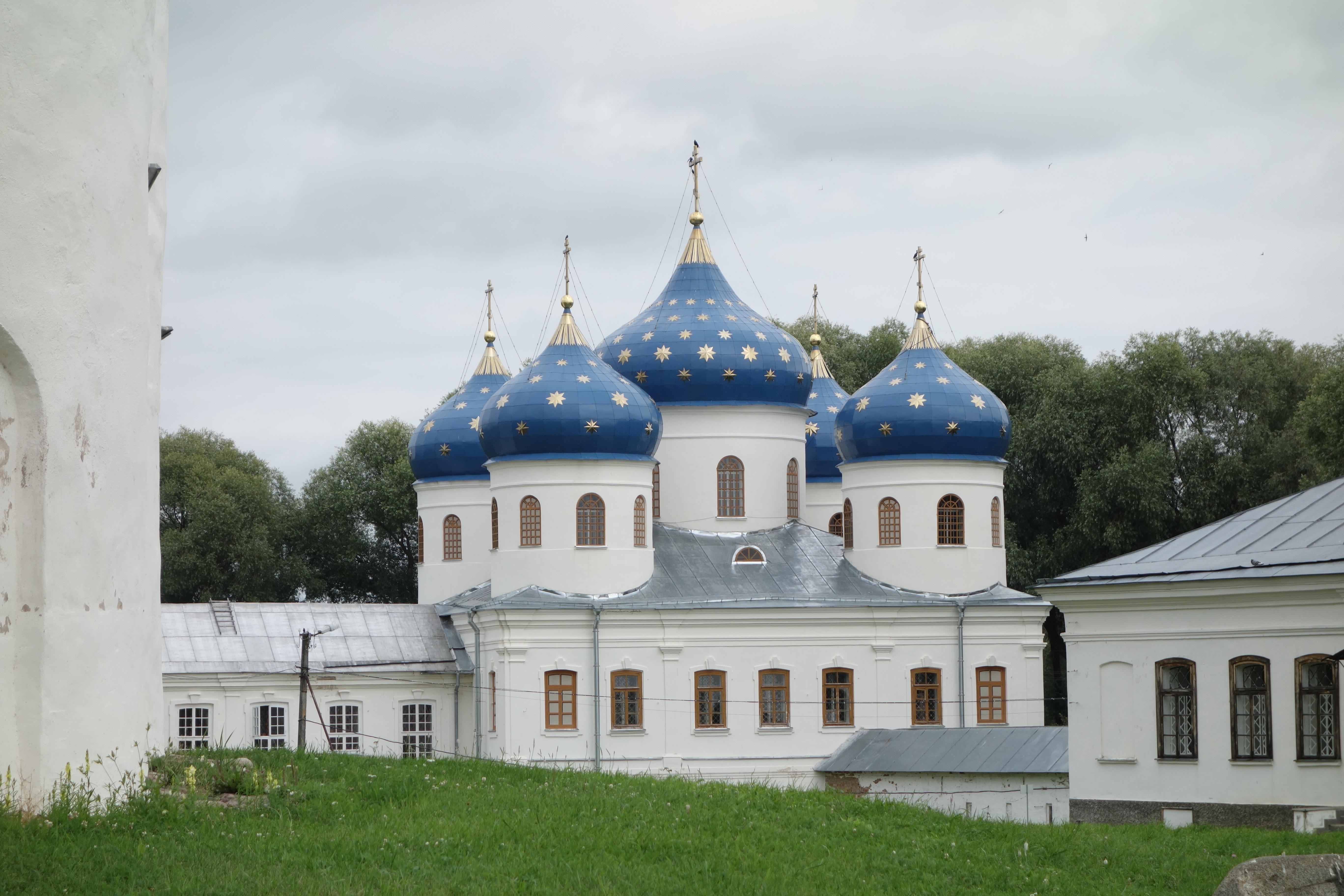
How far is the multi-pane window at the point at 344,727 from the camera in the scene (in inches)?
1308

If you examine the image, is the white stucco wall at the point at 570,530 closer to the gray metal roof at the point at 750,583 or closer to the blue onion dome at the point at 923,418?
the gray metal roof at the point at 750,583

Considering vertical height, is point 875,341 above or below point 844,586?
above

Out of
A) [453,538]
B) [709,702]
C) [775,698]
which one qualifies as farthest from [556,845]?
[453,538]

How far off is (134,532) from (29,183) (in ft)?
9.01

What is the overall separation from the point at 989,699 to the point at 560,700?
27.7 feet

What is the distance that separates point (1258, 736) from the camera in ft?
64.8

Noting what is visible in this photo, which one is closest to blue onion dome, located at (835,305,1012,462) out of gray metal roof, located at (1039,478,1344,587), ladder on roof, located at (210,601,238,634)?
gray metal roof, located at (1039,478,1344,587)

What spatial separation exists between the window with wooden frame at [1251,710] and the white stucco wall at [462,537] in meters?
20.3

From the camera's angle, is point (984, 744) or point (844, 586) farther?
point (844, 586)

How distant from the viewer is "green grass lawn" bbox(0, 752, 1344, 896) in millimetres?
11414

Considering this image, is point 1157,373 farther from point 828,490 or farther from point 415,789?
point 415,789

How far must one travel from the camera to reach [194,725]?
32.6m

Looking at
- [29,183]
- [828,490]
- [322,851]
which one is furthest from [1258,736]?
[828,490]

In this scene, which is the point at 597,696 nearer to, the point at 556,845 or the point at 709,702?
the point at 709,702
